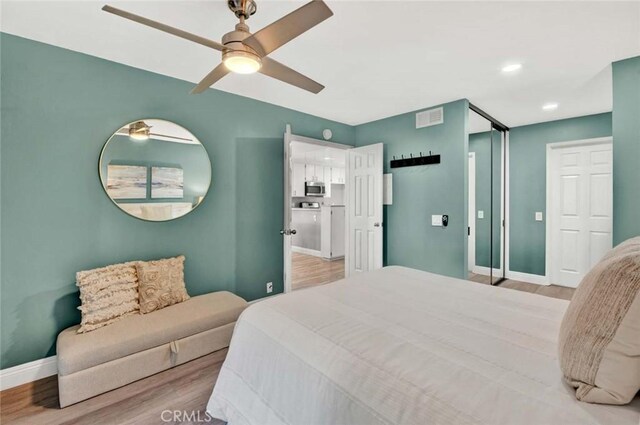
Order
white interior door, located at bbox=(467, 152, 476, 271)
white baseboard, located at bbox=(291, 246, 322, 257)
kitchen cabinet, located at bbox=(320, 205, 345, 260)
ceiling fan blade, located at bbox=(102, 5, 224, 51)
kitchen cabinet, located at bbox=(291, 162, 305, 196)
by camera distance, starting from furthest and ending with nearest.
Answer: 1. kitchen cabinet, located at bbox=(291, 162, 305, 196)
2. white baseboard, located at bbox=(291, 246, 322, 257)
3. kitchen cabinet, located at bbox=(320, 205, 345, 260)
4. white interior door, located at bbox=(467, 152, 476, 271)
5. ceiling fan blade, located at bbox=(102, 5, 224, 51)

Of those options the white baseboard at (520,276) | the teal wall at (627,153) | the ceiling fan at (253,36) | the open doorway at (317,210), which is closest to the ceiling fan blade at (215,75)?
the ceiling fan at (253,36)

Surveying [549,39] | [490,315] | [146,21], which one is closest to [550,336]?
[490,315]

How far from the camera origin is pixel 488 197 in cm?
476

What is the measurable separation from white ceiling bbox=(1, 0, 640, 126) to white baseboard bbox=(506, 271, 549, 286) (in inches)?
103

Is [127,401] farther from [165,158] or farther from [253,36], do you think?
[253,36]

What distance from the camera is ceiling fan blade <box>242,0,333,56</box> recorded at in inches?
48.5

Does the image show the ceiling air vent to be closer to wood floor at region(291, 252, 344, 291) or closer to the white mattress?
the white mattress

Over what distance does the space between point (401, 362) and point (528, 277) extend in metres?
4.69

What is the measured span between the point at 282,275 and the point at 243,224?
881mm

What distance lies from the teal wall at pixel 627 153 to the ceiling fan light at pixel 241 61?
117 inches

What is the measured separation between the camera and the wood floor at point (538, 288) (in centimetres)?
396

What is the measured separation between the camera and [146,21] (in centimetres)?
131

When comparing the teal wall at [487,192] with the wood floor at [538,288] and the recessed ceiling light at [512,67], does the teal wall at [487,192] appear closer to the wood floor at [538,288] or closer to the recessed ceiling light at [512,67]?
the wood floor at [538,288]

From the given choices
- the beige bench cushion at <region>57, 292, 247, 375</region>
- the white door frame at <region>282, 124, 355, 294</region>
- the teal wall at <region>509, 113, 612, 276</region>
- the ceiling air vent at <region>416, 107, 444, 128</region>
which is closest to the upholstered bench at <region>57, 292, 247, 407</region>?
the beige bench cushion at <region>57, 292, 247, 375</region>
